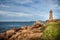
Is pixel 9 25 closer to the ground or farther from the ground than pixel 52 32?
farther from the ground

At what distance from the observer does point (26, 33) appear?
2.54 meters

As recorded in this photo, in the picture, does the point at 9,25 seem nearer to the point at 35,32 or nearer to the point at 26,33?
the point at 26,33

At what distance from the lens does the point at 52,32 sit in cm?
253

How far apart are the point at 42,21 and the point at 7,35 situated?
2.07ft

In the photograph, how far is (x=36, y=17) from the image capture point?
2.62 metres

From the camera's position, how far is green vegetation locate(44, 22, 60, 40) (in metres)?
2.52

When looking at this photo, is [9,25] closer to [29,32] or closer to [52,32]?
[29,32]

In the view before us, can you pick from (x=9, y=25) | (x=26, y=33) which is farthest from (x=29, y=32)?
(x=9, y=25)

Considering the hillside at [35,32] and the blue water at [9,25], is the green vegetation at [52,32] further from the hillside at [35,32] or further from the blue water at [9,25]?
the blue water at [9,25]

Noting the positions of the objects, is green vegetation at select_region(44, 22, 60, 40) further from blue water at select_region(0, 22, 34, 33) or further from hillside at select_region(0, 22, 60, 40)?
blue water at select_region(0, 22, 34, 33)

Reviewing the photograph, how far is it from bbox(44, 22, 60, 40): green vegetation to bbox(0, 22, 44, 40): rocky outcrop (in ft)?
0.28

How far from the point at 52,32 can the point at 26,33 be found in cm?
43

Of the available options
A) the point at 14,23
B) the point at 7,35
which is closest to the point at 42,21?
the point at 14,23

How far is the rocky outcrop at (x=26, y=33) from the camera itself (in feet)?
8.24
